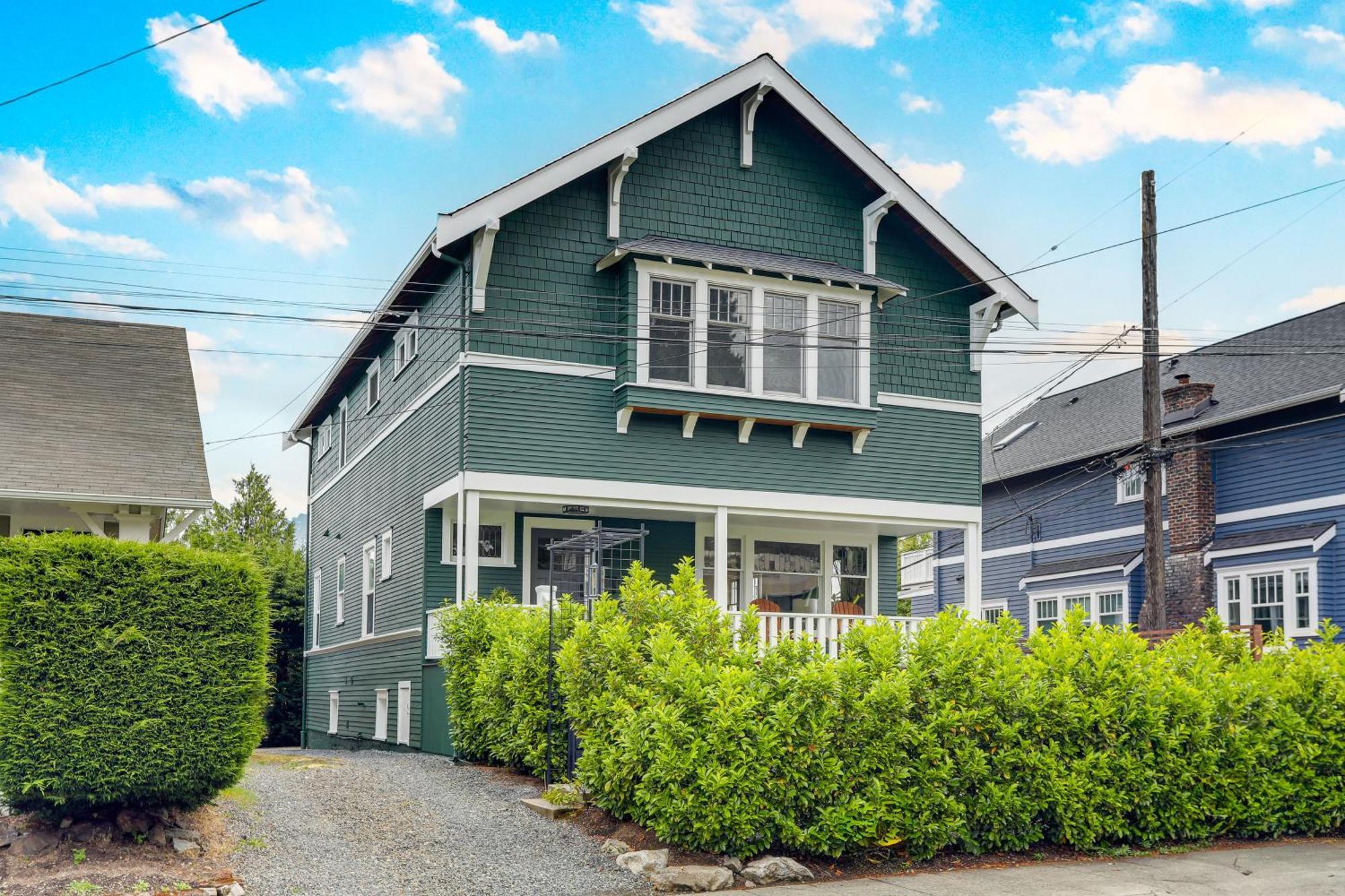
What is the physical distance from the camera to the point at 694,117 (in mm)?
20047

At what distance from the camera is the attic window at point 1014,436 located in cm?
3719

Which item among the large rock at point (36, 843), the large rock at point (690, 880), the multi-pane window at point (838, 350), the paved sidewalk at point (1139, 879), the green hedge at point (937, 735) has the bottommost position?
the paved sidewalk at point (1139, 879)

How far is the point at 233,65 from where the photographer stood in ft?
84.7

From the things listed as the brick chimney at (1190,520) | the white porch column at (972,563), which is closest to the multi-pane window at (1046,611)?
the brick chimney at (1190,520)

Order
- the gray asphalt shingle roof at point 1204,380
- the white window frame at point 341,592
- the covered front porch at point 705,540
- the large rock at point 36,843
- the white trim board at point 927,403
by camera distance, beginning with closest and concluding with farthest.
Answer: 1. the large rock at point 36,843
2. the covered front porch at point 705,540
3. the white trim board at point 927,403
4. the white window frame at point 341,592
5. the gray asphalt shingle roof at point 1204,380

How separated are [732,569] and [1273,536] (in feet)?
38.7

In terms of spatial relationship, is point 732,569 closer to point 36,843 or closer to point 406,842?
point 406,842

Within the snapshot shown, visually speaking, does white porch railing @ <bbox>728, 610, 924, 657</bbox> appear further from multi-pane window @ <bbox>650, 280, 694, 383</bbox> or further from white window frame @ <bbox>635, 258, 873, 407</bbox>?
multi-pane window @ <bbox>650, 280, 694, 383</bbox>

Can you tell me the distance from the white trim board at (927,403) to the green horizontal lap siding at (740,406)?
2.64 feet

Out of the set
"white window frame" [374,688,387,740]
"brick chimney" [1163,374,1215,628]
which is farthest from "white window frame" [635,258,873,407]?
"brick chimney" [1163,374,1215,628]

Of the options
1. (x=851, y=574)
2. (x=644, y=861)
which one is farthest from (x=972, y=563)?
(x=644, y=861)

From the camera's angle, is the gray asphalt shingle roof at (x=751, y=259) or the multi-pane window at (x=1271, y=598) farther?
the multi-pane window at (x=1271, y=598)

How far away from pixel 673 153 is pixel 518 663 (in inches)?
372

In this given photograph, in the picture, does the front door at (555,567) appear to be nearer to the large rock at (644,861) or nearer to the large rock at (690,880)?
the large rock at (644,861)
